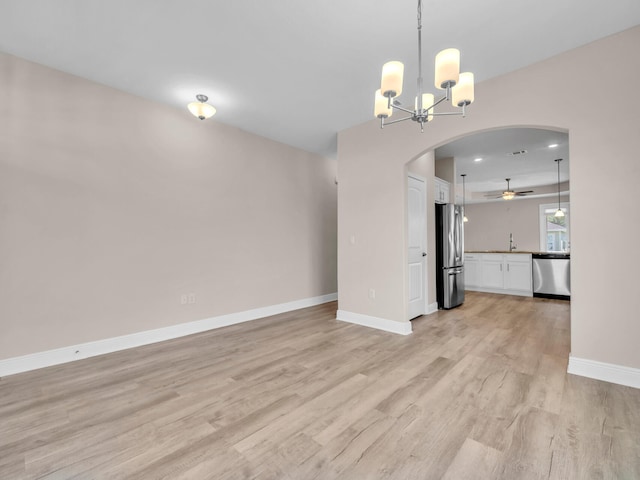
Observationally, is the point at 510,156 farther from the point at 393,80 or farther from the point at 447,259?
the point at 393,80

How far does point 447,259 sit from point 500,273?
253 cm

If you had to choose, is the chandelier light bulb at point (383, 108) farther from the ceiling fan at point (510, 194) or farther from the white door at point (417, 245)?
the ceiling fan at point (510, 194)

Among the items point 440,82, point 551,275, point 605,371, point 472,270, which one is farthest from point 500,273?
point 440,82

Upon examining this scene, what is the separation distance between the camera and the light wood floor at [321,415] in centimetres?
150

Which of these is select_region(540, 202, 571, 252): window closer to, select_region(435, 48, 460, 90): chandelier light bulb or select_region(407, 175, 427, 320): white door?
select_region(407, 175, 427, 320): white door

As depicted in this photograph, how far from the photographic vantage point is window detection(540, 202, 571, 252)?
859cm

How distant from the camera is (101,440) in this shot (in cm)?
171

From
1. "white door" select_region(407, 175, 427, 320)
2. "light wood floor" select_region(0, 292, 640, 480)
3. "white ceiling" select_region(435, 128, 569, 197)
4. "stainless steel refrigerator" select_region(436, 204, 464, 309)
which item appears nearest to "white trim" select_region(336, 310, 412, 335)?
"light wood floor" select_region(0, 292, 640, 480)

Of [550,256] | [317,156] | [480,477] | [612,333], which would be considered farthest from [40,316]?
[550,256]

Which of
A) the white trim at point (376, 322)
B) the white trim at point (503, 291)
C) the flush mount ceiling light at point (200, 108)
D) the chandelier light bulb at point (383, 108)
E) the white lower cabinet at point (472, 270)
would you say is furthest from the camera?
the white lower cabinet at point (472, 270)

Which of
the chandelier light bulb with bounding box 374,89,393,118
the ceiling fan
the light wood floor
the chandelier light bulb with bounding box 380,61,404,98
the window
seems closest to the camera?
the light wood floor

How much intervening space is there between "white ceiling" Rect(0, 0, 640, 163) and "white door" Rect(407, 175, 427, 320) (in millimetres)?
1662

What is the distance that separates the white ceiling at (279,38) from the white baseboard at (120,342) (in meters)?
2.82

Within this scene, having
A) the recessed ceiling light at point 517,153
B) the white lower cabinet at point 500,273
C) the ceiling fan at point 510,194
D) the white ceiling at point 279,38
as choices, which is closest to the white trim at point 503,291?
the white lower cabinet at point 500,273
